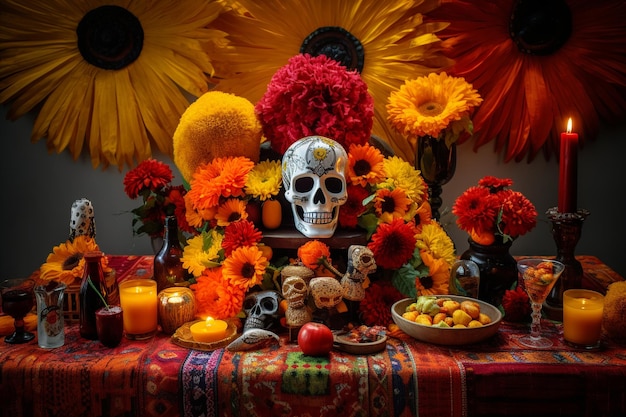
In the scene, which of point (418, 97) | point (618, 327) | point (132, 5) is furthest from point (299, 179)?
point (132, 5)

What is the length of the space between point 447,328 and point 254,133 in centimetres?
58

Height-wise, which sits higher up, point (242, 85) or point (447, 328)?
point (242, 85)

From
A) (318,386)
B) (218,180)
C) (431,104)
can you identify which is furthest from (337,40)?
(318,386)

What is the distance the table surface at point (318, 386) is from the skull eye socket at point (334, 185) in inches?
13.7

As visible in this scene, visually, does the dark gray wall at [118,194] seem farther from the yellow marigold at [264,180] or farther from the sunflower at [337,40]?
the yellow marigold at [264,180]

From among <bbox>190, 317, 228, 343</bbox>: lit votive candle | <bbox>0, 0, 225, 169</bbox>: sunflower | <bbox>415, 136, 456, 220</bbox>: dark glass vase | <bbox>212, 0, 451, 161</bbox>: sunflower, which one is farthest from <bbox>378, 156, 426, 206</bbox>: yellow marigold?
<bbox>0, 0, 225, 169</bbox>: sunflower

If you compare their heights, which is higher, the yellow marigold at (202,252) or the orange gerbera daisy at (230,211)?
the orange gerbera daisy at (230,211)

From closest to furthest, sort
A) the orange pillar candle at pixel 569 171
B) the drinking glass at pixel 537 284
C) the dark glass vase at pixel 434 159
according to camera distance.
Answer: the drinking glass at pixel 537 284 → the orange pillar candle at pixel 569 171 → the dark glass vase at pixel 434 159

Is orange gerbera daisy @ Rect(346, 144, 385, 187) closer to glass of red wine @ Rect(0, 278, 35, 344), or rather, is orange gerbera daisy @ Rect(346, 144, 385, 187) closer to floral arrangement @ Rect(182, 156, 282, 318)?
floral arrangement @ Rect(182, 156, 282, 318)

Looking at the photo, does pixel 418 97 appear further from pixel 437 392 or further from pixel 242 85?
pixel 437 392

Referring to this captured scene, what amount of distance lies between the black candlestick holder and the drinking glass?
0.11 metres

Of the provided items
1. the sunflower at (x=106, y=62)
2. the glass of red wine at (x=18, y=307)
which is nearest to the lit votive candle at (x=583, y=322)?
the glass of red wine at (x=18, y=307)

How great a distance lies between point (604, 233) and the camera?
1.77 m

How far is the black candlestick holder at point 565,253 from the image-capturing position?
1.18 metres
